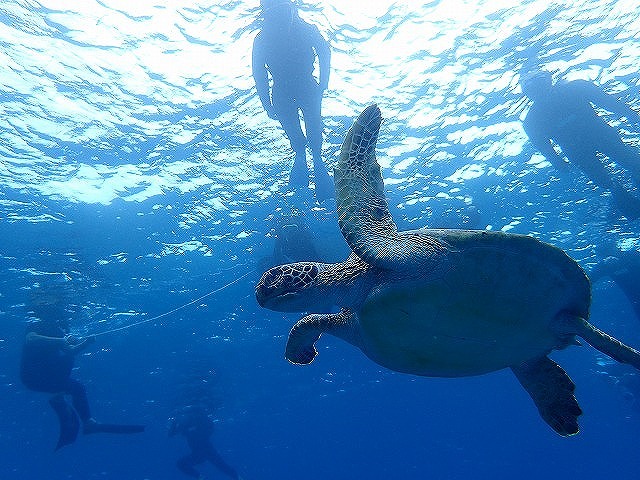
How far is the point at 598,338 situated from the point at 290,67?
265 inches

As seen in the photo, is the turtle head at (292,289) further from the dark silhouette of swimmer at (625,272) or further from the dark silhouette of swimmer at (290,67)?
the dark silhouette of swimmer at (625,272)

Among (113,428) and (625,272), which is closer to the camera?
(113,428)

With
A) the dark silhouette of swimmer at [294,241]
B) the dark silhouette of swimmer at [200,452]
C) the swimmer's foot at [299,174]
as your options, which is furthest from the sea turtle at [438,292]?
the dark silhouette of swimmer at [200,452]

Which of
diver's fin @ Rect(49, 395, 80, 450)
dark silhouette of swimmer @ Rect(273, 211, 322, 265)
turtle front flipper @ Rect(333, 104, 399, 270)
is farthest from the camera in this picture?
diver's fin @ Rect(49, 395, 80, 450)

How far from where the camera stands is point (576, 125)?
967 cm

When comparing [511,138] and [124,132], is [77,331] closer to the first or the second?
[124,132]

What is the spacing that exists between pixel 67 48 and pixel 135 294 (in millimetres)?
11339

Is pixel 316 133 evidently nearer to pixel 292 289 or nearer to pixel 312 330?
pixel 312 330

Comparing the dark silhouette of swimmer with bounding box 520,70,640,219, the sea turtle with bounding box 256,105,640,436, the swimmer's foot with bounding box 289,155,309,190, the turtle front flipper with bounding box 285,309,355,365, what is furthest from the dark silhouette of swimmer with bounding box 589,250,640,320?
the turtle front flipper with bounding box 285,309,355,365

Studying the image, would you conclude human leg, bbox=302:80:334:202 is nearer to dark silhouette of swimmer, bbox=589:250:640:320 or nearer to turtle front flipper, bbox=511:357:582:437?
turtle front flipper, bbox=511:357:582:437

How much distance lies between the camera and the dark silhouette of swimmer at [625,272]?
1552cm

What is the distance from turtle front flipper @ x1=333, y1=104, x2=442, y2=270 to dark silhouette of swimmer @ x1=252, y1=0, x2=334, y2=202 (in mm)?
4320

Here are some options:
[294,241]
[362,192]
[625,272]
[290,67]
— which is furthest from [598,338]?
[625,272]

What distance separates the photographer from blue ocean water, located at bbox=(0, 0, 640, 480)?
306 inches
